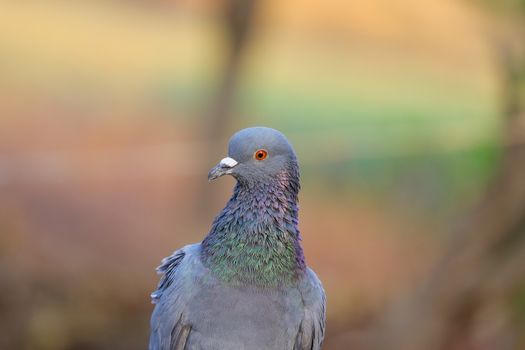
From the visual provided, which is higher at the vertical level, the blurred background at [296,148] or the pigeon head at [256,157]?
the pigeon head at [256,157]

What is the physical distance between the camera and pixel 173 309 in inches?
167

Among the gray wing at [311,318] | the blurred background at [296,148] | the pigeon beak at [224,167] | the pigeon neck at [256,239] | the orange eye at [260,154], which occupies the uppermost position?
the orange eye at [260,154]

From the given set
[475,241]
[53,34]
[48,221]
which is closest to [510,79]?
[475,241]

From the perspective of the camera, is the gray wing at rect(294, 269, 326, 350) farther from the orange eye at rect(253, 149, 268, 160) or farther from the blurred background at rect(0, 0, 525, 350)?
the blurred background at rect(0, 0, 525, 350)

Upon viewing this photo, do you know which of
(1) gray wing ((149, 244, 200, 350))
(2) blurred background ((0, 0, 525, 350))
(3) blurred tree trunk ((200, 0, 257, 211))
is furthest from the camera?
(3) blurred tree trunk ((200, 0, 257, 211))

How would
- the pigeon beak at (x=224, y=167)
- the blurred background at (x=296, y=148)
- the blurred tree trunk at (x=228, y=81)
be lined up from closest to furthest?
the pigeon beak at (x=224, y=167) < the blurred background at (x=296, y=148) < the blurred tree trunk at (x=228, y=81)

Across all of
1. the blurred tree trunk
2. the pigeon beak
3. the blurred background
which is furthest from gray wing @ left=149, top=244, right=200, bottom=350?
the blurred tree trunk

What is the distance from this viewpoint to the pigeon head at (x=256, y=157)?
4.15 m

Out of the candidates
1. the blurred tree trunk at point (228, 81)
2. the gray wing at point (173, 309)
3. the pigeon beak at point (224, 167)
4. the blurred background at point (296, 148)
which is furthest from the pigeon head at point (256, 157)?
the blurred tree trunk at point (228, 81)

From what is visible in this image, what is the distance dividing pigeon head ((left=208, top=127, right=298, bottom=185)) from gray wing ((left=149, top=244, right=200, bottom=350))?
46 centimetres

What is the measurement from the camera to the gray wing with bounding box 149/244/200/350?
4.23 metres

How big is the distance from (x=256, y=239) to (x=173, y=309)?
46cm

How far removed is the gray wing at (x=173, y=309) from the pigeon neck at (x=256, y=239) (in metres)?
0.13

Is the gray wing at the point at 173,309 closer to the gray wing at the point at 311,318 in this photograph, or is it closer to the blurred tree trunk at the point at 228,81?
the gray wing at the point at 311,318
